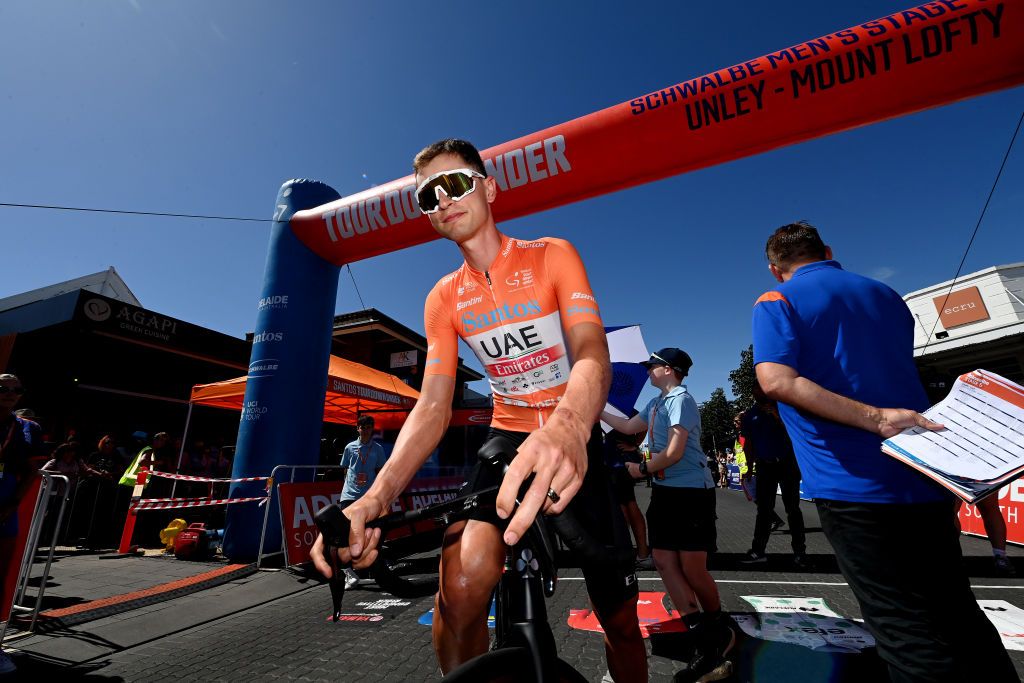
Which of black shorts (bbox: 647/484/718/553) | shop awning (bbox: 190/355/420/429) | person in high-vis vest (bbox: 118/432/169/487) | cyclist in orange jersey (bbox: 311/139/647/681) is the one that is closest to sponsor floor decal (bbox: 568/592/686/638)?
black shorts (bbox: 647/484/718/553)

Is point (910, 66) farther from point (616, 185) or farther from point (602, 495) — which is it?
point (602, 495)

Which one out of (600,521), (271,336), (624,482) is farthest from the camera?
(271,336)

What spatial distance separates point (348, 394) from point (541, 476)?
9227mm

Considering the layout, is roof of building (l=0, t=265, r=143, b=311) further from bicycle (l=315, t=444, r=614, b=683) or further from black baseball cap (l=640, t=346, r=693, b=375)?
bicycle (l=315, t=444, r=614, b=683)

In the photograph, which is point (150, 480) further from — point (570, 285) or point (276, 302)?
point (570, 285)

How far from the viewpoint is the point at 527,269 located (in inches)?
66.7

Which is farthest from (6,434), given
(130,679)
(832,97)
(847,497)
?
(832,97)

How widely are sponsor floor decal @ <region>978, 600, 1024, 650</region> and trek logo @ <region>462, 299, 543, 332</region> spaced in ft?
12.1

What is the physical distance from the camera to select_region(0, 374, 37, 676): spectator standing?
3564mm

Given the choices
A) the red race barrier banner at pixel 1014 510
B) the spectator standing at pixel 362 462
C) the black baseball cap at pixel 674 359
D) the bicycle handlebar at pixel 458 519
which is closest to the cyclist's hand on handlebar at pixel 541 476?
the bicycle handlebar at pixel 458 519

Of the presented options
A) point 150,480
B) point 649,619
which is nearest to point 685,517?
point 649,619

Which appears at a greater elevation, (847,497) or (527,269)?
(527,269)

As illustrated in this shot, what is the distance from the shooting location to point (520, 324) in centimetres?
166

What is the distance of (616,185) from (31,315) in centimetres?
1448
